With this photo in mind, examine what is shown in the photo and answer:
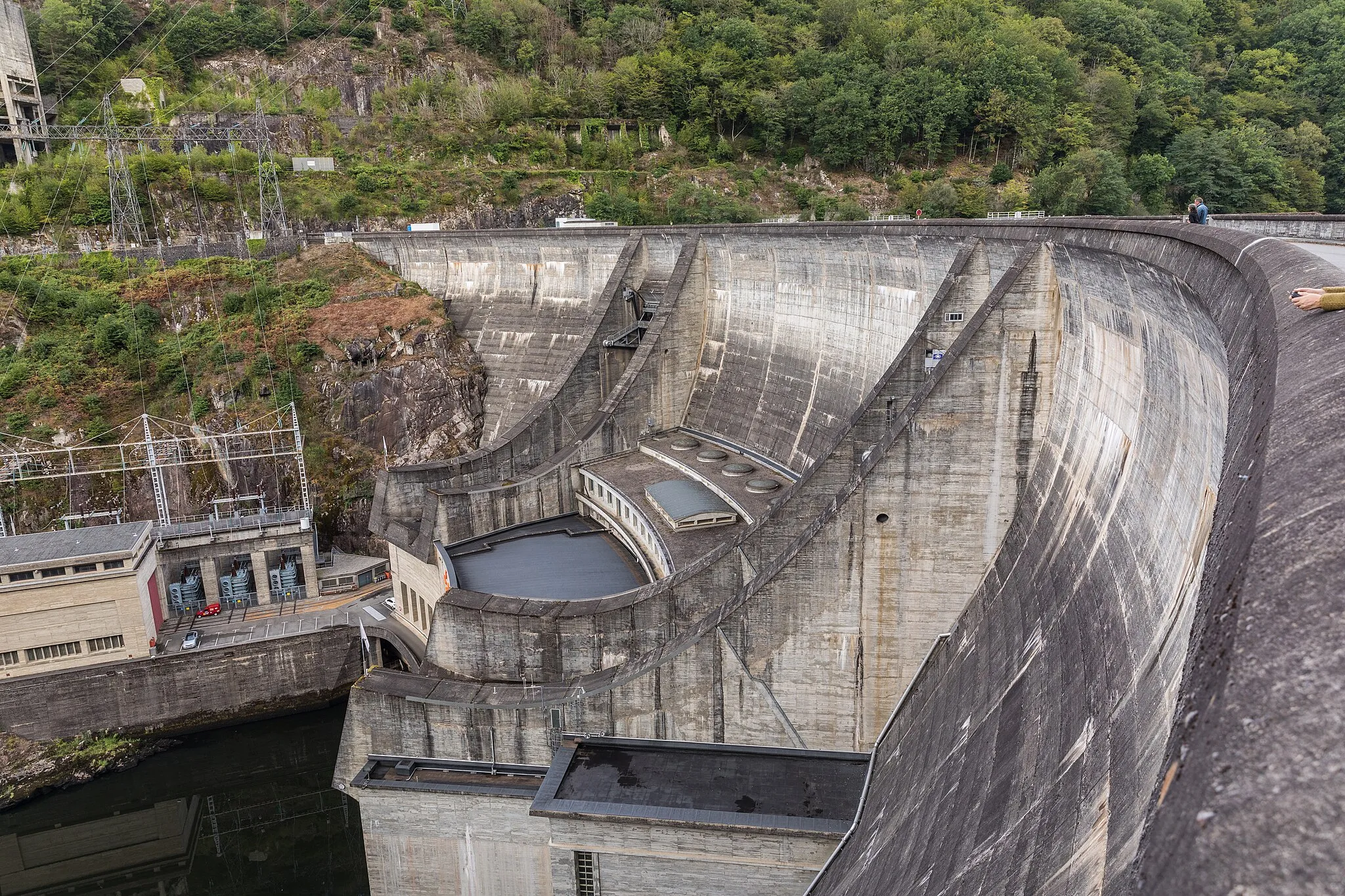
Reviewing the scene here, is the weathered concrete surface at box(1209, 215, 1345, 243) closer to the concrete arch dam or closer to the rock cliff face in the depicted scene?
the concrete arch dam

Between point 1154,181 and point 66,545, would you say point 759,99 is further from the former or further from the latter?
point 66,545

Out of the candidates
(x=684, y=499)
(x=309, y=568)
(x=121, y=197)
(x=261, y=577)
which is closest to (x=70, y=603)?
(x=261, y=577)

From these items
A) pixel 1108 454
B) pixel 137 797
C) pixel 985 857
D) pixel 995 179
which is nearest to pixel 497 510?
pixel 137 797

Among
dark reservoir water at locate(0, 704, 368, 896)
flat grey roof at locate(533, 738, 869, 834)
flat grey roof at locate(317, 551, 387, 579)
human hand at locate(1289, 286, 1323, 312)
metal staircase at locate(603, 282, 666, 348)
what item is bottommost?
dark reservoir water at locate(0, 704, 368, 896)

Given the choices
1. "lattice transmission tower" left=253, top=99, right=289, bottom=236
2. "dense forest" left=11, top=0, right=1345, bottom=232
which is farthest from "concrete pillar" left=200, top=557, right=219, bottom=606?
"dense forest" left=11, top=0, right=1345, bottom=232

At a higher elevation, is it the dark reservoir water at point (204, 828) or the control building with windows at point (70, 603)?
the control building with windows at point (70, 603)

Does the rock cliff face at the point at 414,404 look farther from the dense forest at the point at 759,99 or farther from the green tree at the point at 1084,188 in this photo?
the green tree at the point at 1084,188

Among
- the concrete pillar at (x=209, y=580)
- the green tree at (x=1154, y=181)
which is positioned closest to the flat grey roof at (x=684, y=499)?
the concrete pillar at (x=209, y=580)
